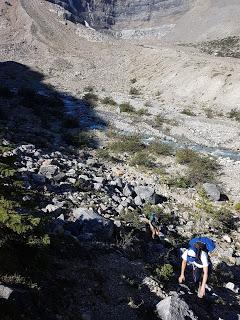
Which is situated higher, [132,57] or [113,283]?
[113,283]

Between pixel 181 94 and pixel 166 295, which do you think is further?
pixel 181 94

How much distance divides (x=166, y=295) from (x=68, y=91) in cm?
3056

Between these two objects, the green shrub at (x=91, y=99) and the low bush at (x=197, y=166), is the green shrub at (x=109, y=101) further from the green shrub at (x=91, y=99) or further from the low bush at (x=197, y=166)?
the low bush at (x=197, y=166)

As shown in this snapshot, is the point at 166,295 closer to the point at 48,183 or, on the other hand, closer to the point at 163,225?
the point at 163,225

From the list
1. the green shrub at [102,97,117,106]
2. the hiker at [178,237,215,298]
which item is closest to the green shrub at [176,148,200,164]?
the hiker at [178,237,215,298]

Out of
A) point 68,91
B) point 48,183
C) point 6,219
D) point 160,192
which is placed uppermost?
point 6,219

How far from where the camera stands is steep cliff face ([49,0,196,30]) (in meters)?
104

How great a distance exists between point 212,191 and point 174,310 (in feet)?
29.8

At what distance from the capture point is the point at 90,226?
932 cm

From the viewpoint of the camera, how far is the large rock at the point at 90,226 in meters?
9.08

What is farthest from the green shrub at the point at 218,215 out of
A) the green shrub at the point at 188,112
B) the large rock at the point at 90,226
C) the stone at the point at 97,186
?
the green shrub at the point at 188,112

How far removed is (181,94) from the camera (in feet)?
119

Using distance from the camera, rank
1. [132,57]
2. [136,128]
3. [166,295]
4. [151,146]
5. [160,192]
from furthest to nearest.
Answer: [132,57] → [136,128] → [151,146] → [160,192] → [166,295]

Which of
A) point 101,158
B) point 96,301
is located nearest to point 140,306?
point 96,301
